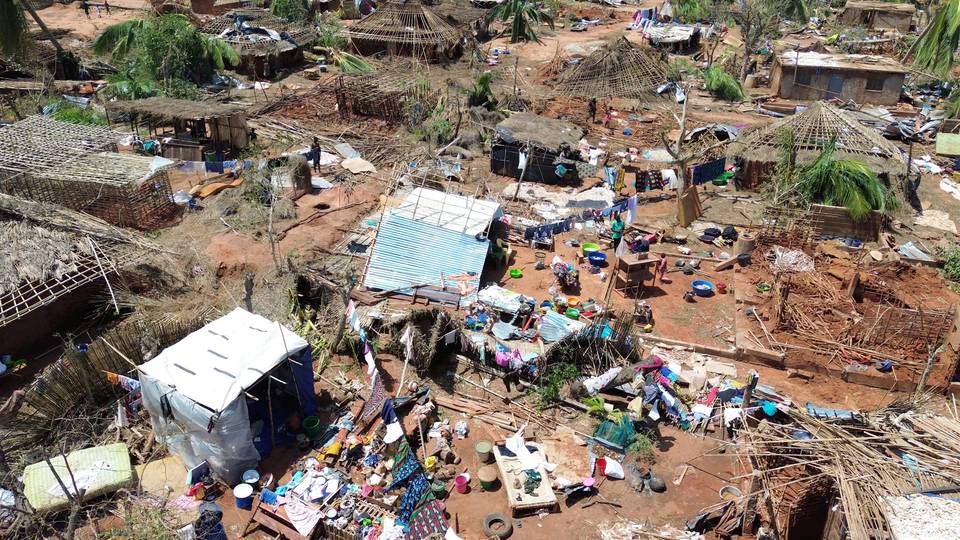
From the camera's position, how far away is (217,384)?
10.4m

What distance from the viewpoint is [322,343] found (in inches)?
534

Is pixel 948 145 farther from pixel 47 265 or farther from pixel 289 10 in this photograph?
pixel 289 10

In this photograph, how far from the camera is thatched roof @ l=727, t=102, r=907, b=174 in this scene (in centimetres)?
1969

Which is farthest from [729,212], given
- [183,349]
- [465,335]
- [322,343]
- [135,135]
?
[135,135]

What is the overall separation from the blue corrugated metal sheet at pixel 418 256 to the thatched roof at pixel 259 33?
17657 millimetres

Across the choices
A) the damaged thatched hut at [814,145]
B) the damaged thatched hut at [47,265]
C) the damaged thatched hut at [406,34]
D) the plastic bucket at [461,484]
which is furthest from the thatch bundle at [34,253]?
the damaged thatched hut at [406,34]

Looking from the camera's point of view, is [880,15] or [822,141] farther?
[880,15]

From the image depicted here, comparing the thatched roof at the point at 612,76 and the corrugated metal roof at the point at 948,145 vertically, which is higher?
the thatched roof at the point at 612,76

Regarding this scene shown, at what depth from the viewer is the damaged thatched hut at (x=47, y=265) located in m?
12.9

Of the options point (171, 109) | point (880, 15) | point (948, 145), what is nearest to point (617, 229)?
point (171, 109)

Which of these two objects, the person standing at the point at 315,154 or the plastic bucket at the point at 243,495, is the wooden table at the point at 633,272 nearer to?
the plastic bucket at the point at 243,495

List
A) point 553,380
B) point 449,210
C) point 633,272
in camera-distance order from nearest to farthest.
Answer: point 553,380, point 633,272, point 449,210

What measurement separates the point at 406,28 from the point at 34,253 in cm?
2162

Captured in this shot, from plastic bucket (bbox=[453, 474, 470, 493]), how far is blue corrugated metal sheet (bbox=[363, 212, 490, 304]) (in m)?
4.88
